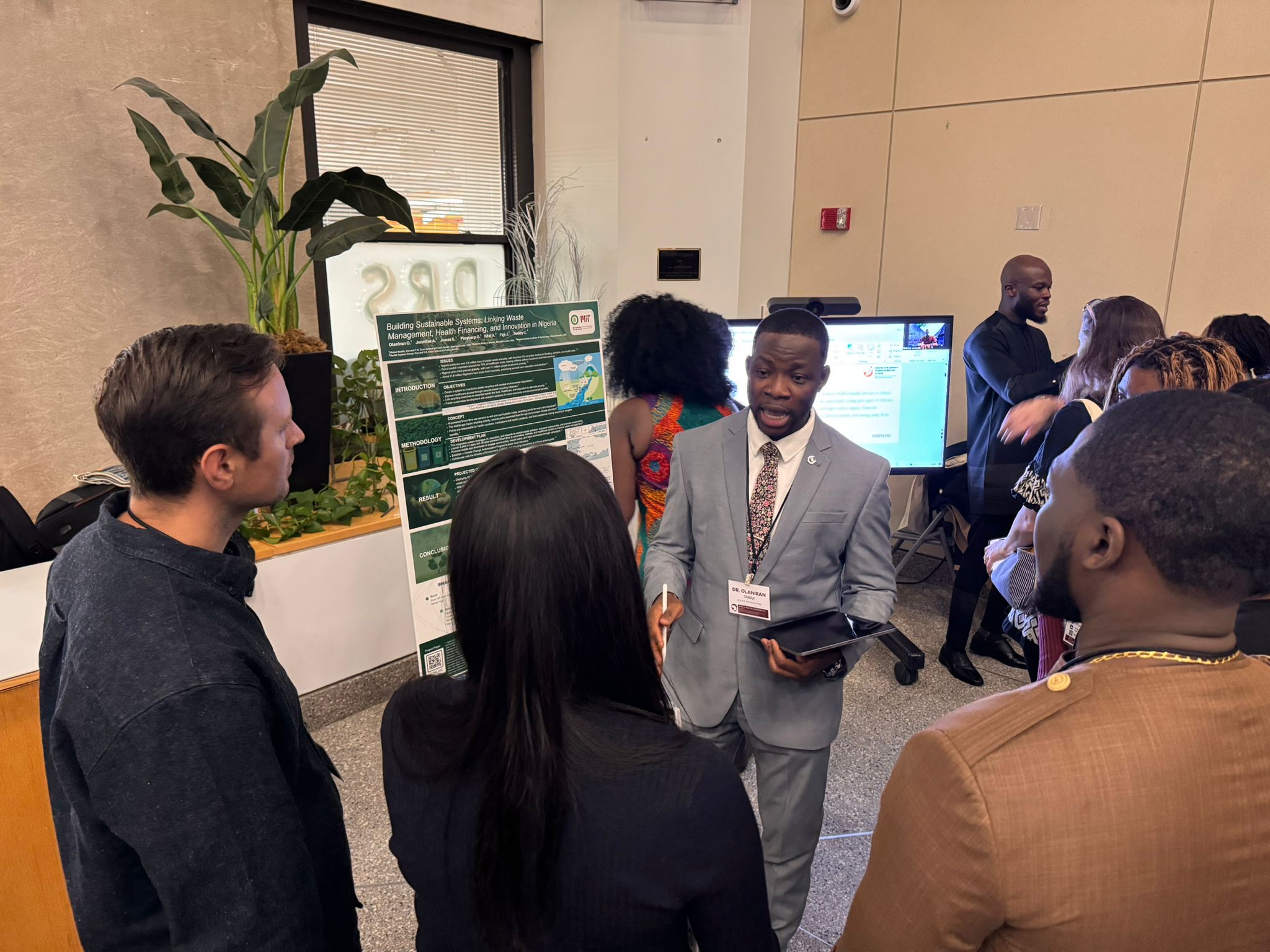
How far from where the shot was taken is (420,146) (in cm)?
434

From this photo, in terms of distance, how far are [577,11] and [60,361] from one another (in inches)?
126

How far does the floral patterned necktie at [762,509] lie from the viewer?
1762mm

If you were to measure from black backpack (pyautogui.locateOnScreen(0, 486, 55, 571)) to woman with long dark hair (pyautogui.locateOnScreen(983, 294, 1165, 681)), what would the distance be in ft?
9.82

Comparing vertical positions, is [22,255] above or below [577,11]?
below

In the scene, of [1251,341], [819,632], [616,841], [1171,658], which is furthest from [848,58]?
[616,841]

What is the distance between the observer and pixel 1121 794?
2.37 feet

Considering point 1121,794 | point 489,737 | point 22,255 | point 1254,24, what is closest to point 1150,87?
point 1254,24

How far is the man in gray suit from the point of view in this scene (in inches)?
67.9

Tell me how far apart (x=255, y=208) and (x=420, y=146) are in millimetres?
1597

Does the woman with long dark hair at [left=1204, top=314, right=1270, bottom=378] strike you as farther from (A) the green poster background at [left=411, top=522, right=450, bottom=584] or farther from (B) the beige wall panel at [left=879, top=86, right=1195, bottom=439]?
(A) the green poster background at [left=411, top=522, right=450, bottom=584]

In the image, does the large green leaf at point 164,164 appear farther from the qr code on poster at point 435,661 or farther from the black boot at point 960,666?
the black boot at point 960,666

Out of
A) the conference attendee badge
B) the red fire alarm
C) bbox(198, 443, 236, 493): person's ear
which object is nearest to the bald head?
the red fire alarm

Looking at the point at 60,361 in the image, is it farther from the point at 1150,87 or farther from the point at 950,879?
the point at 1150,87

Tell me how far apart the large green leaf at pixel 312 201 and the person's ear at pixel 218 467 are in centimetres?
223
